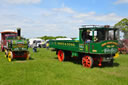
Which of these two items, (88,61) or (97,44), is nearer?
(97,44)

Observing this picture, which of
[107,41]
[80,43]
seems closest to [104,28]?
[107,41]

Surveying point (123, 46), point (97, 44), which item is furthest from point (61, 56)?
point (123, 46)

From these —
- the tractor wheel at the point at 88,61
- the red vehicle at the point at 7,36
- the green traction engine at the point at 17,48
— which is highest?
the red vehicle at the point at 7,36

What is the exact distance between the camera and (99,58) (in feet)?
32.6

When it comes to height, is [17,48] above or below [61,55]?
above

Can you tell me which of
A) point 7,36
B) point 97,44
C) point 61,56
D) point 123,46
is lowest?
point 61,56

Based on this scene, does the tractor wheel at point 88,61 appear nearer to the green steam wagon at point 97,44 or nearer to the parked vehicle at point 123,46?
the green steam wagon at point 97,44

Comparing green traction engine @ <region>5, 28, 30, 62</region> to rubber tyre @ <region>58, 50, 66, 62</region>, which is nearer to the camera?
green traction engine @ <region>5, 28, 30, 62</region>

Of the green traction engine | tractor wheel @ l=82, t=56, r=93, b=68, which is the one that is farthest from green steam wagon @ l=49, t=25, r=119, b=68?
the green traction engine

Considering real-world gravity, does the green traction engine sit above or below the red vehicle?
below

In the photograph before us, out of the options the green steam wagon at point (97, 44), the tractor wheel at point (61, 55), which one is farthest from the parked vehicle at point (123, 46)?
the green steam wagon at point (97, 44)

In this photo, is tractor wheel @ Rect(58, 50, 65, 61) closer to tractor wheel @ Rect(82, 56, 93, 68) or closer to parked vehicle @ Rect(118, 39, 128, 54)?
tractor wheel @ Rect(82, 56, 93, 68)

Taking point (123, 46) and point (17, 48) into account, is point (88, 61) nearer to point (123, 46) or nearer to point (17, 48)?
point (17, 48)

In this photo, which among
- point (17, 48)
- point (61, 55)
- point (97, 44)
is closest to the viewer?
point (97, 44)
